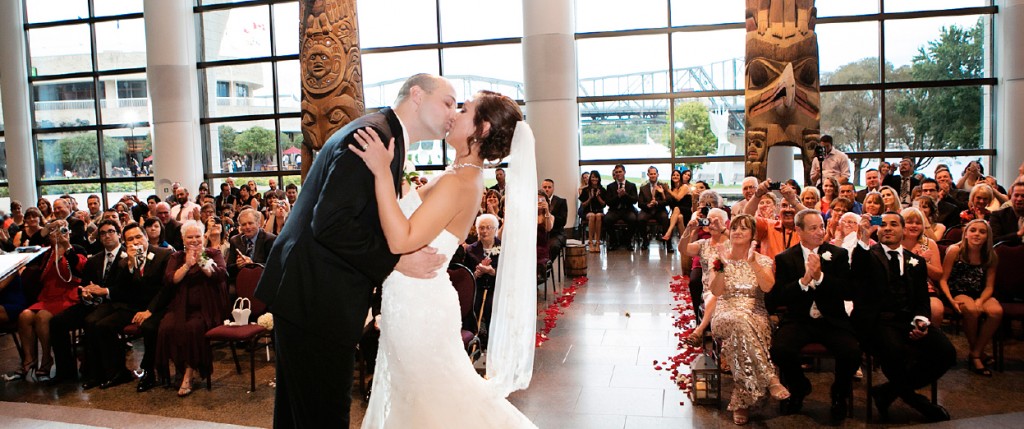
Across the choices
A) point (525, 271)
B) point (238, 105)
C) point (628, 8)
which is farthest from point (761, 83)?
point (238, 105)

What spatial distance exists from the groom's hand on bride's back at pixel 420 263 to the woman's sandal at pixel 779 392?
2.85m

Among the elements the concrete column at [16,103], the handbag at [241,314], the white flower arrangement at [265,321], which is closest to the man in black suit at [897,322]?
the white flower arrangement at [265,321]

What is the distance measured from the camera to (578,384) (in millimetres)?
5609

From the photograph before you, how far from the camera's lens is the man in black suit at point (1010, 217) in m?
6.96

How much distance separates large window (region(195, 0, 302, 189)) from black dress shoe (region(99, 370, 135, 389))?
1033 centimetres

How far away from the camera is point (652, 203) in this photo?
41.2 feet

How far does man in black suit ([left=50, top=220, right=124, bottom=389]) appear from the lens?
20.7 ft

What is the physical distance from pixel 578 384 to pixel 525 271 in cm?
256

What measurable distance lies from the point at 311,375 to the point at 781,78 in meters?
9.29

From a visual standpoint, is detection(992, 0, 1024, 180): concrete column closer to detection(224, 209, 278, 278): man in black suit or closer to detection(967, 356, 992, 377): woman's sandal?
detection(967, 356, 992, 377): woman's sandal

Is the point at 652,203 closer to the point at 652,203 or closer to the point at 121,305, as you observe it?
the point at 652,203

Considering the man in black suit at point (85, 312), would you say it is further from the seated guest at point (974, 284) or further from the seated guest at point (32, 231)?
the seated guest at point (974, 284)

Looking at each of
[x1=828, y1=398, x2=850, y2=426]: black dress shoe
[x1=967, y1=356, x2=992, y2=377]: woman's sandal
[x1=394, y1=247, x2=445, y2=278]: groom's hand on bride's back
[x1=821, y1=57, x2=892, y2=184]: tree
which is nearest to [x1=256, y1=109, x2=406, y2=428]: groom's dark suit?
[x1=394, y1=247, x2=445, y2=278]: groom's hand on bride's back

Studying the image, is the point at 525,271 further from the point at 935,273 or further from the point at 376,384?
the point at 935,273
